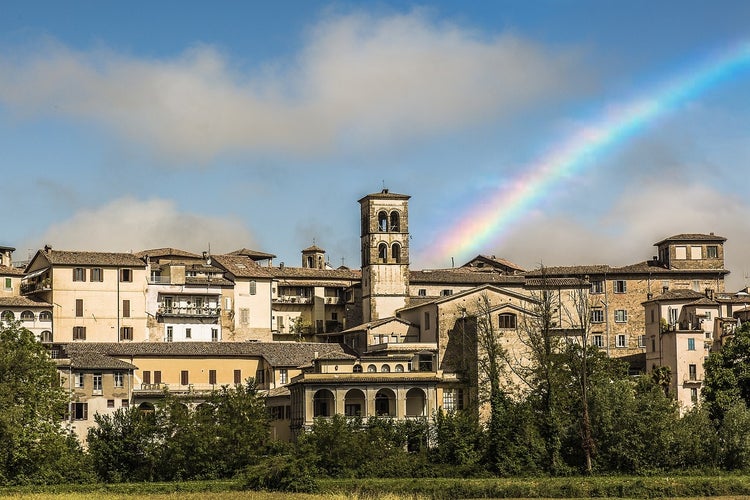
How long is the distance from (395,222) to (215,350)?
21411 mm

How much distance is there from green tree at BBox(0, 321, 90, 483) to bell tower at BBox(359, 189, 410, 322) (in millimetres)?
38604

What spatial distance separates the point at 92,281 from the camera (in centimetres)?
9888

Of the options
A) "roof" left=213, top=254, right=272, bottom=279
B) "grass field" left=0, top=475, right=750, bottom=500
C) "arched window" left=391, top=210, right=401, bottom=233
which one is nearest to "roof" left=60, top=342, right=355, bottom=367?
"roof" left=213, top=254, right=272, bottom=279

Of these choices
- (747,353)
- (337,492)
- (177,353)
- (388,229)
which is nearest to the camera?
(337,492)

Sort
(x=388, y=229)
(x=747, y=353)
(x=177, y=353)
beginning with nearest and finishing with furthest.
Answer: (x=747, y=353) < (x=177, y=353) < (x=388, y=229)

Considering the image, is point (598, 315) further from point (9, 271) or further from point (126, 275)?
point (9, 271)

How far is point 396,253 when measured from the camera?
10694cm

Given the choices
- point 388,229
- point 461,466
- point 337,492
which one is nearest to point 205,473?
point 337,492

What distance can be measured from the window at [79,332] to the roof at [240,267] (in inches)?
555

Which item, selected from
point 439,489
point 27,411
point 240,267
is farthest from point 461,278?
point 27,411

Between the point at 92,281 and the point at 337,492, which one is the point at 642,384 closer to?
the point at 337,492

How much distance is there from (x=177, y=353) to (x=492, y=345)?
71.8 feet

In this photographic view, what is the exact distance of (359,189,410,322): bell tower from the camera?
4126 inches

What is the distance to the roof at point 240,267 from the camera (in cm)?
10794
